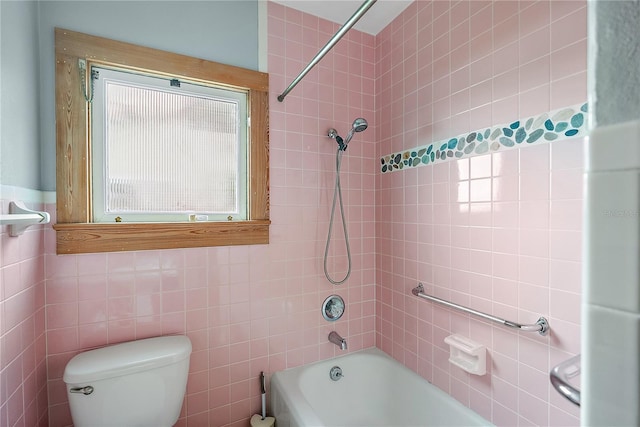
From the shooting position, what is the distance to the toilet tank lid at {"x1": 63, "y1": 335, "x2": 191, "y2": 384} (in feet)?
3.83

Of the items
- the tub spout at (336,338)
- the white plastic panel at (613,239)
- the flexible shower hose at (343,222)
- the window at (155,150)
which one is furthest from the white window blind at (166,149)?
the white plastic panel at (613,239)

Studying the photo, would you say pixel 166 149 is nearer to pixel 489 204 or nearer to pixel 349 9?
pixel 349 9

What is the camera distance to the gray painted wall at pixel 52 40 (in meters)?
1.03

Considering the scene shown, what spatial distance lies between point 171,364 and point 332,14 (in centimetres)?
208

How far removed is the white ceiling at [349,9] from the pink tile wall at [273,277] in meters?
0.05

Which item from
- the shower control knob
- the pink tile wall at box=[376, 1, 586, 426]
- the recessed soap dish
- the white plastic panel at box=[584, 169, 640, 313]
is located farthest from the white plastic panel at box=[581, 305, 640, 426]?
the shower control knob

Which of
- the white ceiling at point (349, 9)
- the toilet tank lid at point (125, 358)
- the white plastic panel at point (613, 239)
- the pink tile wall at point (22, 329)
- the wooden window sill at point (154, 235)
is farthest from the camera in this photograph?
the white ceiling at point (349, 9)

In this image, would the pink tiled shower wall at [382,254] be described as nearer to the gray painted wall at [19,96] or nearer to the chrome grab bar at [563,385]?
the gray painted wall at [19,96]

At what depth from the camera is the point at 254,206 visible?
1.67m

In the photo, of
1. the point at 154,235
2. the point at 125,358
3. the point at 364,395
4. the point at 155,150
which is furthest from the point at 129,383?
the point at 364,395

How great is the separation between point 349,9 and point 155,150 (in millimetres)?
1373

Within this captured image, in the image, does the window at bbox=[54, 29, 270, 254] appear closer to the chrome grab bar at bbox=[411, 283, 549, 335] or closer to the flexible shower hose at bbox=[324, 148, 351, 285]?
the flexible shower hose at bbox=[324, 148, 351, 285]

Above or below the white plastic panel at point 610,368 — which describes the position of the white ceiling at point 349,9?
above

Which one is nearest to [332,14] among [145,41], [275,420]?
[145,41]
